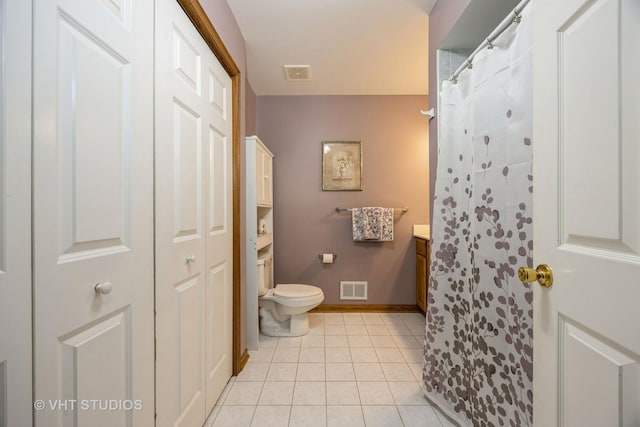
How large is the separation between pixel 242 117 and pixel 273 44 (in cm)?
65

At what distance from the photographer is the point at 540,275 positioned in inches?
30.4

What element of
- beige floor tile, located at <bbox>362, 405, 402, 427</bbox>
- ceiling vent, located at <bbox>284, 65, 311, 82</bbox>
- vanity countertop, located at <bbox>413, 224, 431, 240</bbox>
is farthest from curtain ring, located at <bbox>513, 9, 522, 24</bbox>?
vanity countertop, located at <bbox>413, 224, 431, 240</bbox>

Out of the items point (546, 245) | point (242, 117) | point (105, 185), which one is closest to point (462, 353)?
point (546, 245)

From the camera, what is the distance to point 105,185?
0.79 meters

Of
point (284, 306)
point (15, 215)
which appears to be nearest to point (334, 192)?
point (284, 306)

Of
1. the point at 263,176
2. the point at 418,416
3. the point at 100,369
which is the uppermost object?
the point at 263,176

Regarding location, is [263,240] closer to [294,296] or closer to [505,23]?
[294,296]

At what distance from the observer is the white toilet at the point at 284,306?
2357 millimetres

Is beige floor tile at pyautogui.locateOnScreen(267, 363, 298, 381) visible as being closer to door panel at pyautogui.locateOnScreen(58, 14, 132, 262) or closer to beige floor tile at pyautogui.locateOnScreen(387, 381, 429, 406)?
beige floor tile at pyautogui.locateOnScreen(387, 381, 429, 406)

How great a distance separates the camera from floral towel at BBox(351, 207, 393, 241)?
2.90 meters

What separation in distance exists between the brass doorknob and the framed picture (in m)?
2.28

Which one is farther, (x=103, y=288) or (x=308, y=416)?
(x=308, y=416)

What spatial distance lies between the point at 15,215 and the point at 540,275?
1.24 metres

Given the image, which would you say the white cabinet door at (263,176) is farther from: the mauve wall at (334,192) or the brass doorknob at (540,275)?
the brass doorknob at (540,275)
